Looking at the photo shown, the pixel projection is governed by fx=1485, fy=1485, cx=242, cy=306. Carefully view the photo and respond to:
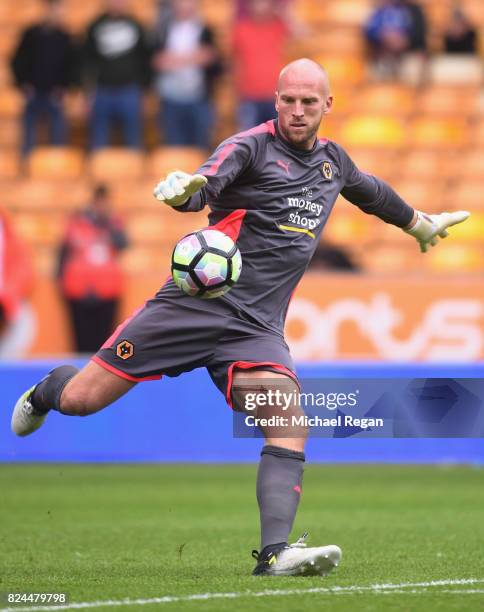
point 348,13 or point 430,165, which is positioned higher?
point 348,13

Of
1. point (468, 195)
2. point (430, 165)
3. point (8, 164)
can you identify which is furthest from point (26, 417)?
point (430, 165)

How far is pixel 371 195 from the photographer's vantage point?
6.99 meters

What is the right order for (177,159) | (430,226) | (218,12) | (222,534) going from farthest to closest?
(218,12)
(177,159)
(222,534)
(430,226)

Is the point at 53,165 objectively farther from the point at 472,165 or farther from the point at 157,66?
the point at 472,165

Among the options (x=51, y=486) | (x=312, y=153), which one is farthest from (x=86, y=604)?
(x=51, y=486)

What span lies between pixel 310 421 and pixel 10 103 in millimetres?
11991

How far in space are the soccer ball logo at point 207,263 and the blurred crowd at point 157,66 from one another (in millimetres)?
9873

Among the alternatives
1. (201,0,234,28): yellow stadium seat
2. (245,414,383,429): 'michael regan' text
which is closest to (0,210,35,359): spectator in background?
(201,0,234,28): yellow stadium seat

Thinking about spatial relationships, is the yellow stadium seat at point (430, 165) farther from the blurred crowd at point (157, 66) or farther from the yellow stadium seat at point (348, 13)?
the yellow stadium seat at point (348, 13)

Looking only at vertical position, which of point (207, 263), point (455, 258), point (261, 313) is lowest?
point (261, 313)

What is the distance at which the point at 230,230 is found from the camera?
6.41 meters

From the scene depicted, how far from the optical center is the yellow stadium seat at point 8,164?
56.0 ft

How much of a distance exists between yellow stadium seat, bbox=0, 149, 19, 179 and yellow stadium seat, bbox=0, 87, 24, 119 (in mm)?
585

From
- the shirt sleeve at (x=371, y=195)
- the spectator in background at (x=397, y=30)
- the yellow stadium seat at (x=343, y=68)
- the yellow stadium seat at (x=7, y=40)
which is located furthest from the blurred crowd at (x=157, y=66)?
the shirt sleeve at (x=371, y=195)
